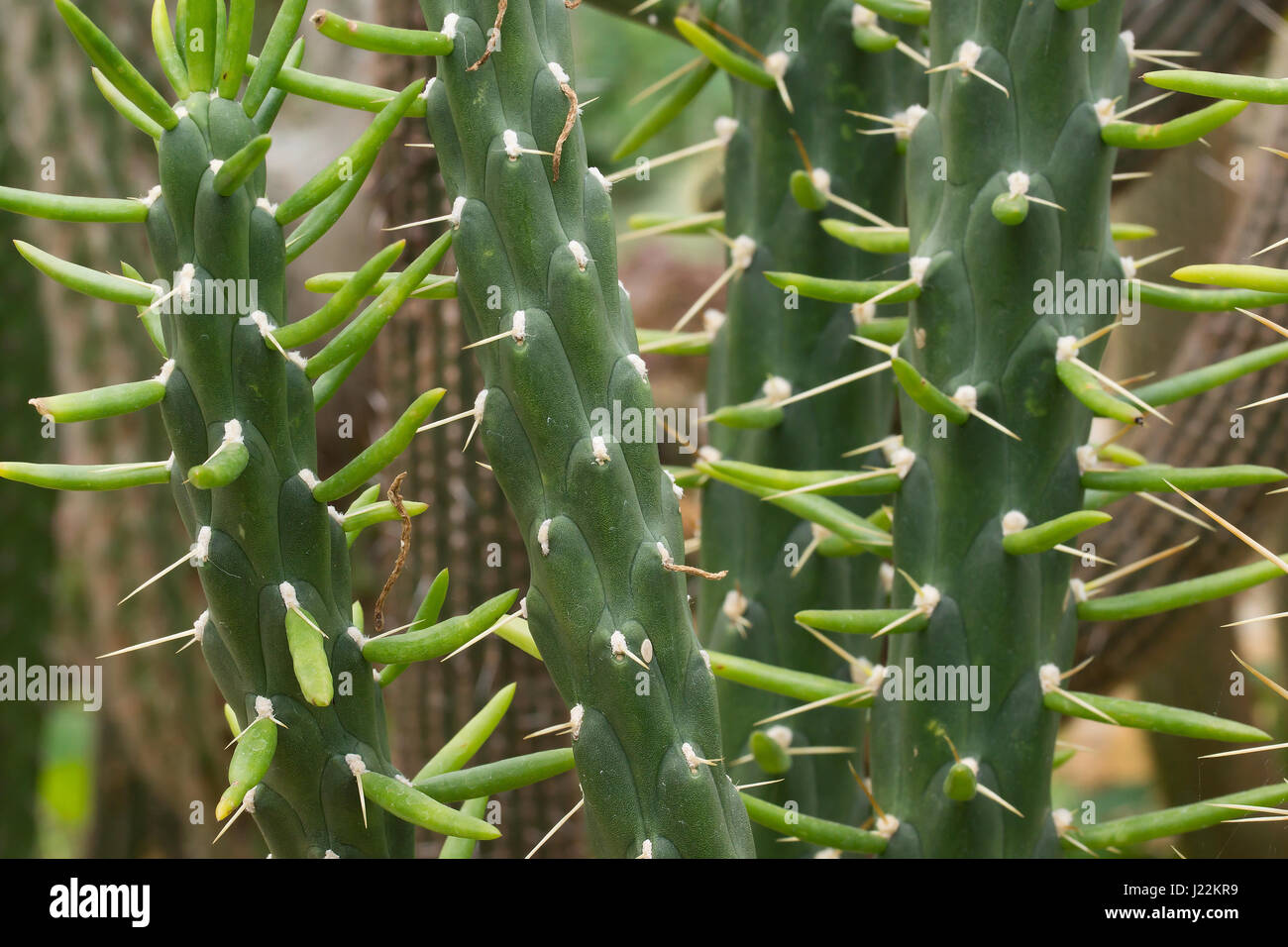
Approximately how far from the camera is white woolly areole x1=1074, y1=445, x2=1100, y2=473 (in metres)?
0.68

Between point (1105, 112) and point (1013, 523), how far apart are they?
234mm

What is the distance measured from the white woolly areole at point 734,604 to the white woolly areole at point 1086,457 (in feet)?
0.81

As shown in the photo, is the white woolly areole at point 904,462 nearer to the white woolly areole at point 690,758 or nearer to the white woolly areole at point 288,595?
the white woolly areole at point 690,758

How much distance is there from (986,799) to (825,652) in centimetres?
19

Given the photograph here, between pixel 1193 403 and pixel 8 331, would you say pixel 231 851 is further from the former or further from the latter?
pixel 1193 403

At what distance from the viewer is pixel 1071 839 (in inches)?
26.8

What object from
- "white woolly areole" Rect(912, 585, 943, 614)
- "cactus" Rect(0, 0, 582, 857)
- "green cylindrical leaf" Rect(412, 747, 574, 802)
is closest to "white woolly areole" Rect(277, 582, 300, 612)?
"cactus" Rect(0, 0, 582, 857)

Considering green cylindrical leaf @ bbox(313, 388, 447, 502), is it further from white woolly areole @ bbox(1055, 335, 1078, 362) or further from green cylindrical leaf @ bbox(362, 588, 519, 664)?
white woolly areole @ bbox(1055, 335, 1078, 362)

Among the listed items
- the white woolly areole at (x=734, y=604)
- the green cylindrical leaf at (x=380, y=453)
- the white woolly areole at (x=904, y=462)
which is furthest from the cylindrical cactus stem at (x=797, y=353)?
the green cylindrical leaf at (x=380, y=453)

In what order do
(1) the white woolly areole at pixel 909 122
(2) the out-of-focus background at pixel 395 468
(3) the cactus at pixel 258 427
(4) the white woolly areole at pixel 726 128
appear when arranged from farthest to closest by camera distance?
(2) the out-of-focus background at pixel 395 468 < (4) the white woolly areole at pixel 726 128 < (1) the white woolly areole at pixel 909 122 < (3) the cactus at pixel 258 427

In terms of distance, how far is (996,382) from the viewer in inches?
26.1

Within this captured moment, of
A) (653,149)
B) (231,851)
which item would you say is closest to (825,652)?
(231,851)

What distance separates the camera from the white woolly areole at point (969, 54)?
639 millimetres

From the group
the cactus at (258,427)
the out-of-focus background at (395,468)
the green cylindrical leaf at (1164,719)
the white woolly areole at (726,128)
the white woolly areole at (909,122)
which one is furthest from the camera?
the out-of-focus background at (395,468)
